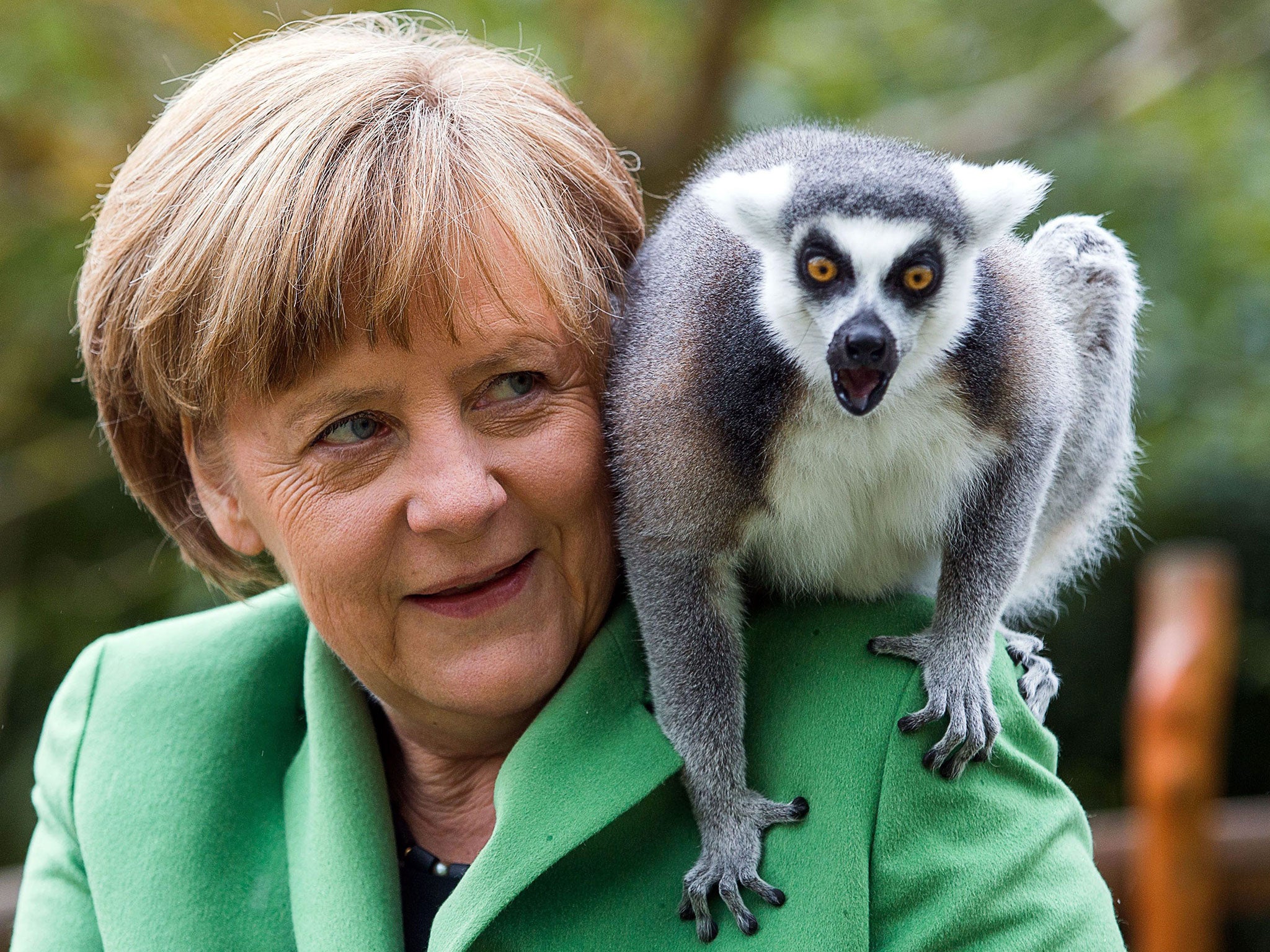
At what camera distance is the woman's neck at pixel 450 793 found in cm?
207

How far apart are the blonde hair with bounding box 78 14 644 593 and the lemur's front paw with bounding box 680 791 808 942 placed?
2.53ft

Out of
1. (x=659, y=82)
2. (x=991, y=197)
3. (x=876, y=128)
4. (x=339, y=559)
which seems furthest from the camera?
(x=659, y=82)

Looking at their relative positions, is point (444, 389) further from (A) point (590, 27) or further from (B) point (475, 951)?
(A) point (590, 27)

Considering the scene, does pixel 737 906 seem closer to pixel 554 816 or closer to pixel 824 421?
pixel 554 816

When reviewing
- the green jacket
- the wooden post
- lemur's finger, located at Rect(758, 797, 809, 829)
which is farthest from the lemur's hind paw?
the wooden post

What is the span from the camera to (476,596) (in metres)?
1.86

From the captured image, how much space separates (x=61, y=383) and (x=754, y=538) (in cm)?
441

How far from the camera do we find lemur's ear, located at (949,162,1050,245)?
1.94 m

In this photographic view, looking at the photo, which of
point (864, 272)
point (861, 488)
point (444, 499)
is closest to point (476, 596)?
point (444, 499)

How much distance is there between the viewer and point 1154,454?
5.29m

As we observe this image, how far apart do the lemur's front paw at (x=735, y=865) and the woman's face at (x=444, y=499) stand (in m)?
0.35

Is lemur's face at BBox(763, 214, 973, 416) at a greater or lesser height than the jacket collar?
greater

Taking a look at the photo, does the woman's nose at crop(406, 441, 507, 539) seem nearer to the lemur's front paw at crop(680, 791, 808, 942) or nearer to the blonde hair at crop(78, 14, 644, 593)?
the blonde hair at crop(78, 14, 644, 593)

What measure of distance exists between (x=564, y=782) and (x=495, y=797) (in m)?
0.11
